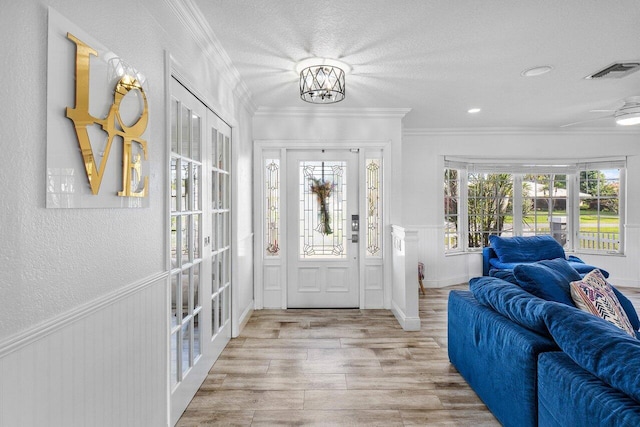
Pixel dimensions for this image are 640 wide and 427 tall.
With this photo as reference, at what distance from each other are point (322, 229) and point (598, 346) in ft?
10.5

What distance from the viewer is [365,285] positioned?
4316mm

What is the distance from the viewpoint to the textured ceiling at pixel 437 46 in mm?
2127

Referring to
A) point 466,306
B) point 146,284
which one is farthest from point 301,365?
point 146,284

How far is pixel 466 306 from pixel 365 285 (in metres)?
1.94

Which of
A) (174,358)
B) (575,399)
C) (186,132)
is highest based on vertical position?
(186,132)

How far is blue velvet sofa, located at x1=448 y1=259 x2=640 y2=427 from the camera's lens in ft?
4.02

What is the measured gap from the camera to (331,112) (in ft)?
13.9

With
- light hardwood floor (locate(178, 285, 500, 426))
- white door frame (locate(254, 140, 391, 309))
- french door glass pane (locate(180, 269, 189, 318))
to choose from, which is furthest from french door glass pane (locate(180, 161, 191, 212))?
white door frame (locate(254, 140, 391, 309))

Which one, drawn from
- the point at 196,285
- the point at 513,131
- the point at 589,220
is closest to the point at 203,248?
the point at 196,285

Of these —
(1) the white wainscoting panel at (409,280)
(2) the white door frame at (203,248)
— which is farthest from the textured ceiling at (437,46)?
(1) the white wainscoting panel at (409,280)

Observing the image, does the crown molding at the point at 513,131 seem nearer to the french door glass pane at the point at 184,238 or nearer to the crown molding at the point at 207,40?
the crown molding at the point at 207,40

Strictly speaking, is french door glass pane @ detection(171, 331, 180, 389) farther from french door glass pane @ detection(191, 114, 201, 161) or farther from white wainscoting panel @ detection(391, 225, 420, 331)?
white wainscoting panel @ detection(391, 225, 420, 331)

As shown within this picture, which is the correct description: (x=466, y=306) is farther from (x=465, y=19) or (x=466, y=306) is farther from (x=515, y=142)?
(x=515, y=142)

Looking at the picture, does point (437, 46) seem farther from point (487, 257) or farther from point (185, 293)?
point (487, 257)
